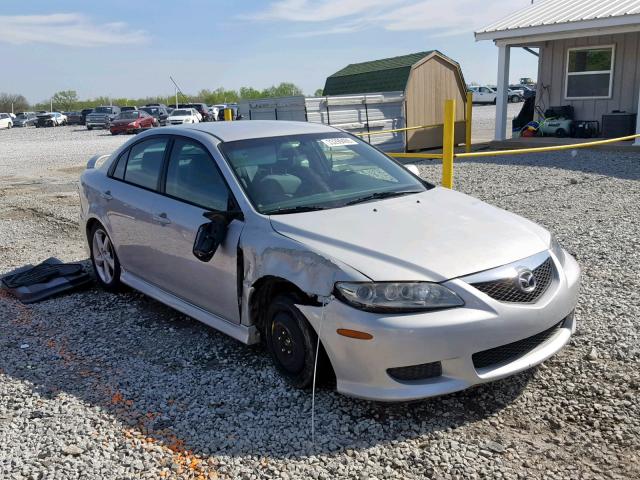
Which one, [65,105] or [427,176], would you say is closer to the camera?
[427,176]

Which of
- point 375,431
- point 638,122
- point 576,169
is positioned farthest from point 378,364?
point 638,122

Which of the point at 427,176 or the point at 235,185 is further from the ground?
the point at 235,185

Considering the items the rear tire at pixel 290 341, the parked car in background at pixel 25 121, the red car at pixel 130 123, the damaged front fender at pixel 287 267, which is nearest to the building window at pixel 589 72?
the damaged front fender at pixel 287 267

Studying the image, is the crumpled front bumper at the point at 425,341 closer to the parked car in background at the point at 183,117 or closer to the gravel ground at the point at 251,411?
the gravel ground at the point at 251,411

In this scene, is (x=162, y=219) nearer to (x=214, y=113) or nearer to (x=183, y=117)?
(x=183, y=117)

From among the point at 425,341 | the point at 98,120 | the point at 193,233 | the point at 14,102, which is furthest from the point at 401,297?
the point at 14,102

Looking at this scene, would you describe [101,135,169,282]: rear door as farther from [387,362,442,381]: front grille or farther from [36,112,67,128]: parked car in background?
[36,112,67,128]: parked car in background

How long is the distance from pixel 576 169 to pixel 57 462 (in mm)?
11539

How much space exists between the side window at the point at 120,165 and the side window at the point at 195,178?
2.65ft

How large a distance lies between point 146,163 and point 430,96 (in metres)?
14.6

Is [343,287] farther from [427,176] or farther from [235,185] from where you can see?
[427,176]

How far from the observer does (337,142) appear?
490cm

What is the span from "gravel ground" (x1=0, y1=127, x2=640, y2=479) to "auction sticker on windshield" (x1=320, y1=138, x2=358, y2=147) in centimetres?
165

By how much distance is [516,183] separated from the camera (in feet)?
36.8
